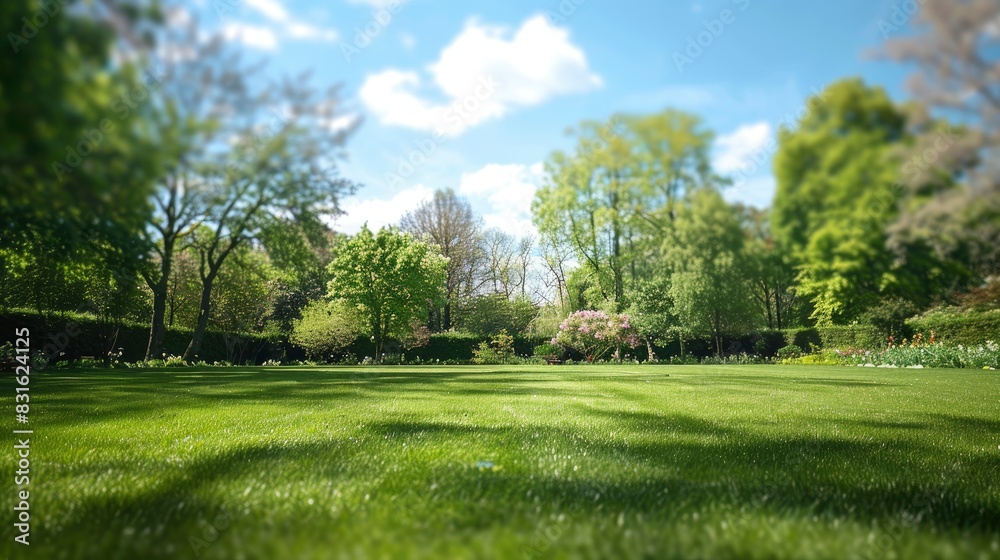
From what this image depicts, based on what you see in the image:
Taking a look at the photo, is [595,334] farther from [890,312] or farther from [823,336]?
[890,312]

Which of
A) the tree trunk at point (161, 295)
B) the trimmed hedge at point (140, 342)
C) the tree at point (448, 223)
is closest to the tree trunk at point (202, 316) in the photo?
the trimmed hedge at point (140, 342)

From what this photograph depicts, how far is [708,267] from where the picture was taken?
2779 millimetres

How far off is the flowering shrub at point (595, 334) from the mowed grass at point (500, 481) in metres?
1.19

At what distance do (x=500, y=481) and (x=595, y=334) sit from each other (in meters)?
4.98

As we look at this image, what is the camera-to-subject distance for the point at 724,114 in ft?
8.45

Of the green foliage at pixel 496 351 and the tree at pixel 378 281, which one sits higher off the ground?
the tree at pixel 378 281

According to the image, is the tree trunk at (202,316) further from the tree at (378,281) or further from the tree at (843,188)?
the tree at (843,188)

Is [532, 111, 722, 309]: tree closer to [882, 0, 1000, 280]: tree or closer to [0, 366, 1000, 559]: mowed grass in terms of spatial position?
[882, 0, 1000, 280]: tree

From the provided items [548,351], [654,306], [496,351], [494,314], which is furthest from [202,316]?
[494,314]

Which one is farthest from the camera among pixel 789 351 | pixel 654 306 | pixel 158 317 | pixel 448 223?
pixel 448 223

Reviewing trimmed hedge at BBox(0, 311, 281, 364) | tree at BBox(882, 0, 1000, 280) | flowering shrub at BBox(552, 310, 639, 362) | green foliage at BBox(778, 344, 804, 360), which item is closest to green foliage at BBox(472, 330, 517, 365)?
flowering shrub at BBox(552, 310, 639, 362)

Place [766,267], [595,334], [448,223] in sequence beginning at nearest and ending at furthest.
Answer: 1. [766,267]
2. [595,334]
3. [448,223]

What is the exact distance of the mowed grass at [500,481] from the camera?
2592mm

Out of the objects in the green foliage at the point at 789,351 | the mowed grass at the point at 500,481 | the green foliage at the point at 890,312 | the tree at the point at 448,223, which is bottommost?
the mowed grass at the point at 500,481
